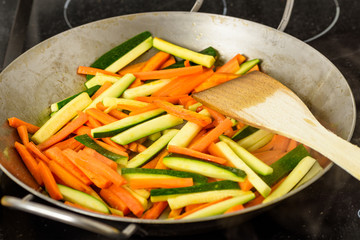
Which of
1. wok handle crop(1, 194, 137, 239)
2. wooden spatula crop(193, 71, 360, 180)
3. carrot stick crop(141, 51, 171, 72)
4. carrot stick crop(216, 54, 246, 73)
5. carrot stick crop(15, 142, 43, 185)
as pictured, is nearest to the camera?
wok handle crop(1, 194, 137, 239)

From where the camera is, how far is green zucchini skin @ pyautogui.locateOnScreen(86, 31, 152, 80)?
7.76 ft

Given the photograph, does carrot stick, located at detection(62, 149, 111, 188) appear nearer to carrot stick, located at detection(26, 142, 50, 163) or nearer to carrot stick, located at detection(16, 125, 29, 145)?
carrot stick, located at detection(26, 142, 50, 163)

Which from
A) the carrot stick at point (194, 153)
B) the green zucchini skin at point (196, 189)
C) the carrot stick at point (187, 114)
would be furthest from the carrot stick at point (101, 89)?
the green zucchini skin at point (196, 189)

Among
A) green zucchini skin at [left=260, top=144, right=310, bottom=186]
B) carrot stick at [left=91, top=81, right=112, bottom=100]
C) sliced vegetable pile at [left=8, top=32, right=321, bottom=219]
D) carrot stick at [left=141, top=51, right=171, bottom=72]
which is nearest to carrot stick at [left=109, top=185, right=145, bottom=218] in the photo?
sliced vegetable pile at [left=8, top=32, right=321, bottom=219]

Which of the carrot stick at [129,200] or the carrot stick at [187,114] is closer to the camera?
the carrot stick at [129,200]

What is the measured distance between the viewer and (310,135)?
66.4 inches

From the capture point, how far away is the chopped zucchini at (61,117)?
6.52 feet

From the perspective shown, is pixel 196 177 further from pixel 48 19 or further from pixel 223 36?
pixel 48 19

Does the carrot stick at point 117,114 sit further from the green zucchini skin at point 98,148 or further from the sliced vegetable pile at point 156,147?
the green zucchini skin at point 98,148

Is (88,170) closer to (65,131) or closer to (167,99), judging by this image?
(65,131)

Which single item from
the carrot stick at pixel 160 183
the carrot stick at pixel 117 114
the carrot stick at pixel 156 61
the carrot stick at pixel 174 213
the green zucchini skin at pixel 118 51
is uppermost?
the green zucchini skin at pixel 118 51

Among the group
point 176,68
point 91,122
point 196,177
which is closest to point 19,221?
point 91,122

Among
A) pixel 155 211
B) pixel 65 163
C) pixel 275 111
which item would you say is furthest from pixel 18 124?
pixel 275 111

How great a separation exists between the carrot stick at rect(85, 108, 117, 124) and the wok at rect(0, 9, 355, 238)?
1.12 ft
